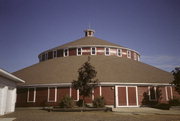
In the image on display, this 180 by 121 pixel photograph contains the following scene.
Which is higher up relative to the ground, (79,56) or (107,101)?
(79,56)

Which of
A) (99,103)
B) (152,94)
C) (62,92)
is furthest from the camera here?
(152,94)

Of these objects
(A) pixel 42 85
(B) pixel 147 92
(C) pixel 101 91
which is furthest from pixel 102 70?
(A) pixel 42 85

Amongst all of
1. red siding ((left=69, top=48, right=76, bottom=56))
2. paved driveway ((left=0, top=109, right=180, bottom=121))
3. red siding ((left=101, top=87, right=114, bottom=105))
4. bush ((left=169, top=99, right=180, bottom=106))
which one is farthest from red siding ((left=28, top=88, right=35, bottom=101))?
bush ((left=169, top=99, right=180, bottom=106))

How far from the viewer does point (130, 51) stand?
40.4 meters

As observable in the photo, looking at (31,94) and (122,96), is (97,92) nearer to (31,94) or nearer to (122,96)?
(122,96)

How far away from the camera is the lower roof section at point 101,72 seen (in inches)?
1065

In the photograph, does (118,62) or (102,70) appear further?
(118,62)

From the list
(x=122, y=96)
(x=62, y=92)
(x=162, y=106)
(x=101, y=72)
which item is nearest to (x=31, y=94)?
(x=62, y=92)

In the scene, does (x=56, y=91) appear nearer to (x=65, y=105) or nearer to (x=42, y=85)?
(x=42, y=85)

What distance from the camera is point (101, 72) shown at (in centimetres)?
2848

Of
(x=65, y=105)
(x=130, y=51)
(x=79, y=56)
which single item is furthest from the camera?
(x=130, y=51)

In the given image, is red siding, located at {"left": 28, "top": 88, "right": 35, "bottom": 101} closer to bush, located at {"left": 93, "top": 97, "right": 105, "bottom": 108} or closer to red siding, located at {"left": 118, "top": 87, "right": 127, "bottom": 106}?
bush, located at {"left": 93, "top": 97, "right": 105, "bottom": 108}

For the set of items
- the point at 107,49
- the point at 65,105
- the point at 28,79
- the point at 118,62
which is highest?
the point at 107,49

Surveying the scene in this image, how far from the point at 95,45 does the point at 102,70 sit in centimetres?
883
